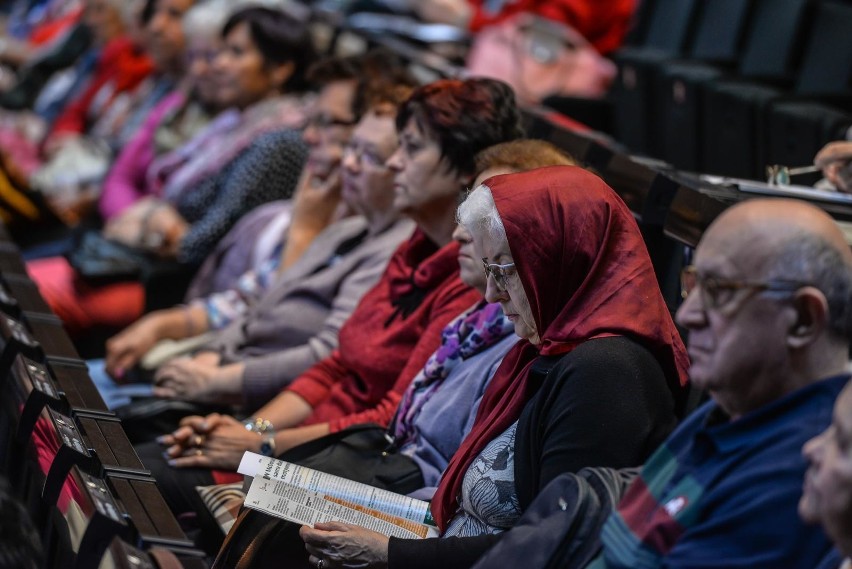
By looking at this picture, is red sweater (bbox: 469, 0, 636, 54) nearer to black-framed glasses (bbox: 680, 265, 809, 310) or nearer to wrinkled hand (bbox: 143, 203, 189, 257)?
wrinkled hand (bbox: 143, 203, 189, 257)

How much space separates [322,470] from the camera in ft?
7.30

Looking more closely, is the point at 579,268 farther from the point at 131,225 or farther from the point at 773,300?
the point at 131,225

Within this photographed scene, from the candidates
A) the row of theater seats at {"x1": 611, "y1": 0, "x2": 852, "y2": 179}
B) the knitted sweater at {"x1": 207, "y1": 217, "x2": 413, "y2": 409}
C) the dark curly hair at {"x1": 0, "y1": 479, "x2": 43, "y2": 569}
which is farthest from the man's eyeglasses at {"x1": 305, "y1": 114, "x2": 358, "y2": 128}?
the dark curly hair at {"x1": 0, "y1": 479, "x2": 43, "y2": 569}

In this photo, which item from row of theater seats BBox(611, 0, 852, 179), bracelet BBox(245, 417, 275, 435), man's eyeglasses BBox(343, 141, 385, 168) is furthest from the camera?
Result: row of theater seats BBox(611, 0, 852, 179)

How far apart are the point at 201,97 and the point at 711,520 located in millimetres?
3557

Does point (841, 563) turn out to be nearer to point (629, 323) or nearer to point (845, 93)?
point (629, 323)

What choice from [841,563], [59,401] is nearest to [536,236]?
[841,563]

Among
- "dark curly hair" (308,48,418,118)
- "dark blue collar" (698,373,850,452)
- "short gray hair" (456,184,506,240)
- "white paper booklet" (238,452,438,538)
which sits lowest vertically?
"white paper booklet" (238,452,438,538)

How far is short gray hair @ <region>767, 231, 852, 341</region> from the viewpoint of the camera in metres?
1.36

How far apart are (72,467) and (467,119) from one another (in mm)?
1016

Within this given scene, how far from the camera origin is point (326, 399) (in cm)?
269

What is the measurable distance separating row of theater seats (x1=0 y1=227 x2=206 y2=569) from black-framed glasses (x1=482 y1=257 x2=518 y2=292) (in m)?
0.56

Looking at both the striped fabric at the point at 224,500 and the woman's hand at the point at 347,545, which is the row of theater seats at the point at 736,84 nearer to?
the striped fabric at the point at 224,500

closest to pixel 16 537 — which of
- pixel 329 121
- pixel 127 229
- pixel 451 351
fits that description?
pixel 451 351
